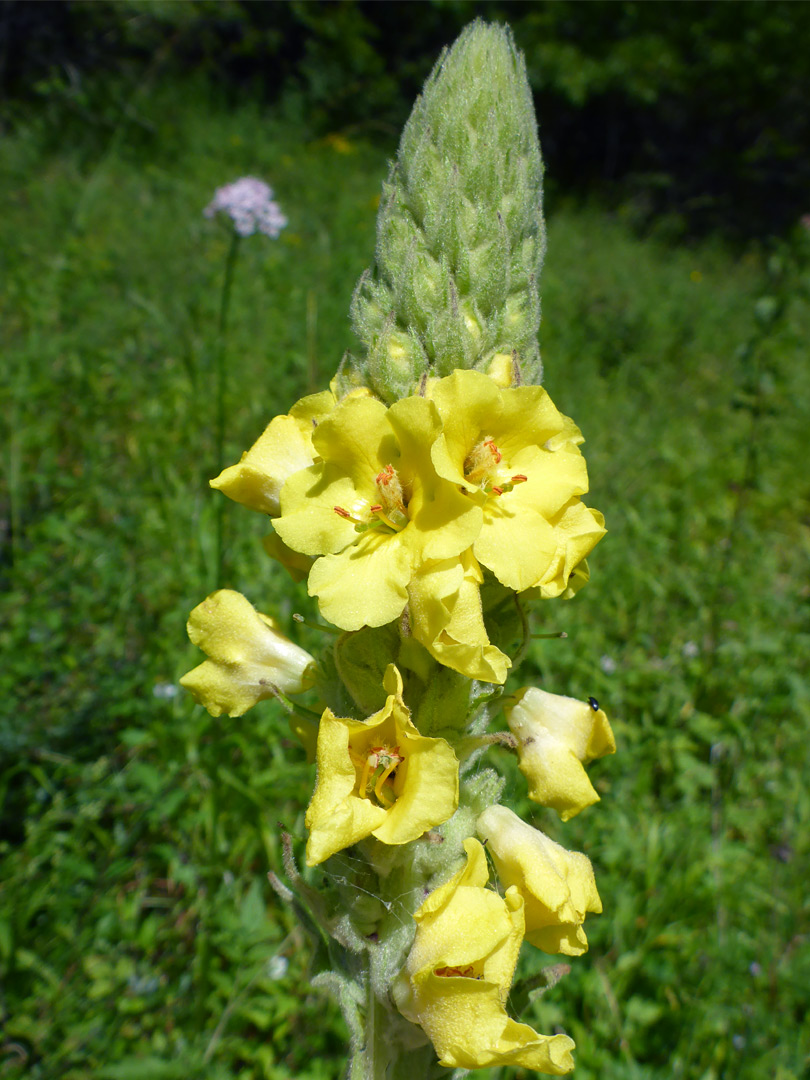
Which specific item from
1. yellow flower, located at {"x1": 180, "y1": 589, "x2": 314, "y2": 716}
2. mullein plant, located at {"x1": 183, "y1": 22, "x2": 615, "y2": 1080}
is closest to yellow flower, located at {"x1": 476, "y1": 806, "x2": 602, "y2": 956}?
mullein plant, located at {"x1": 183, "y1": 22, "x2": 615, "y2": 1080}

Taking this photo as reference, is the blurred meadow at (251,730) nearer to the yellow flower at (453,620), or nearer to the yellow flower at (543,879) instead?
the yellow flower at (543,879)

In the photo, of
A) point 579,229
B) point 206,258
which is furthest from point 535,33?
point 206,258

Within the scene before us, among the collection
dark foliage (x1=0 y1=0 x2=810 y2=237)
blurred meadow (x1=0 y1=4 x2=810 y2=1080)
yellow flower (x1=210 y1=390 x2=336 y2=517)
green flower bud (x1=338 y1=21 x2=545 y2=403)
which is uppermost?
dark foliage (x1=0 y1=0 x2=810 y2=237)

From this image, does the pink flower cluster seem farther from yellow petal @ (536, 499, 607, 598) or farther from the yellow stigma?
the yellow stigma

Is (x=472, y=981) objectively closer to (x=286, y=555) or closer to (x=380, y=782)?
(x=380, y=782)

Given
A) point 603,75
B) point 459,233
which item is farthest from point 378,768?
point 603,75

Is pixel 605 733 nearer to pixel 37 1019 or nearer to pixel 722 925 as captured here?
pixel 722 925
